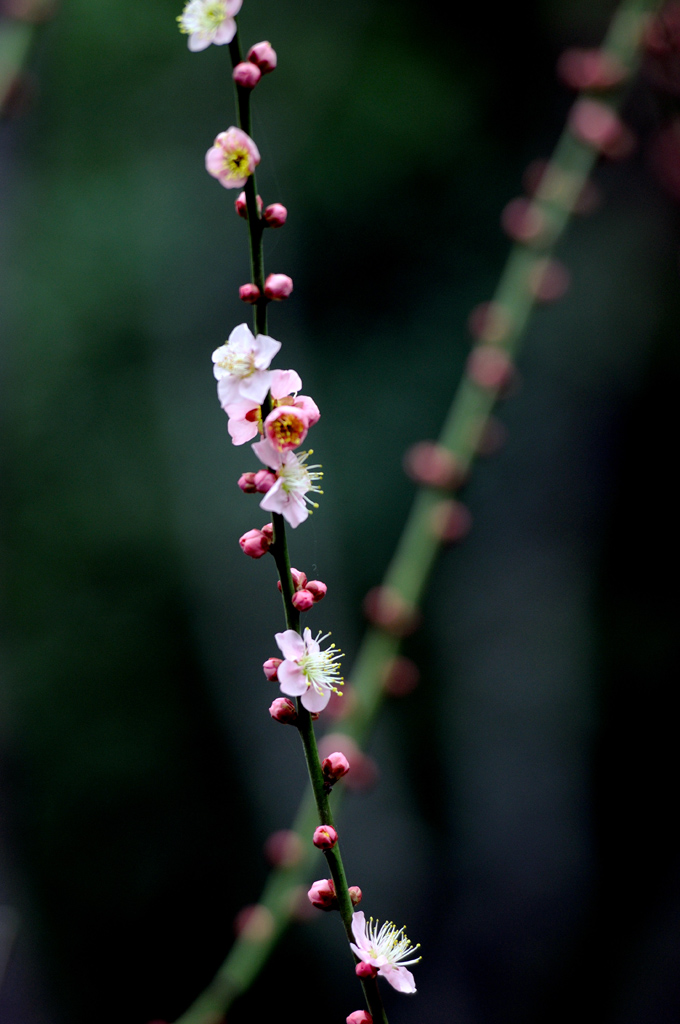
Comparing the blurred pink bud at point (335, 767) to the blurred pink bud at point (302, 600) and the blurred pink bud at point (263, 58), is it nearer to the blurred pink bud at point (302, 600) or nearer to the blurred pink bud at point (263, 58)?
the blurred pink bud at point (302, 600)

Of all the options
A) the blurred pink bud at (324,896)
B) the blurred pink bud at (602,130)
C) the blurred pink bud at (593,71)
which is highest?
the blurred pink bud at (593,71)

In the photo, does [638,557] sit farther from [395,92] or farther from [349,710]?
[349,710]

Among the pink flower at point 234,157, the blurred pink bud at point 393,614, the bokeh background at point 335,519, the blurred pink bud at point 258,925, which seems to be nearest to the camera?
the pink flower at point 234,157

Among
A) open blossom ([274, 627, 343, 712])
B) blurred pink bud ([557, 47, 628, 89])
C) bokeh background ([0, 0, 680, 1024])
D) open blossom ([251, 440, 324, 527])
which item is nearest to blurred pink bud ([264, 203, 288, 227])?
open blossom ([251, 440, 324, 527])

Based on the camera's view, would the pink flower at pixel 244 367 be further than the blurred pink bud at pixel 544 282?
No

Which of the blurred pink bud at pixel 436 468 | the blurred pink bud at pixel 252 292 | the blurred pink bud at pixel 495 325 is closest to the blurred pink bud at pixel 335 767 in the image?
the blurred pink bud at pixel 252 292

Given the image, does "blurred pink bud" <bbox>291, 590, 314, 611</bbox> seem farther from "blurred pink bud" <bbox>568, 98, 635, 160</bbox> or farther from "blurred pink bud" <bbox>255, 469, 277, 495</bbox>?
"blurred pink bud" <bbox>568, 98, 635, 160</bbox>

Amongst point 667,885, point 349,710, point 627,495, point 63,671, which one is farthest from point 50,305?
point 667,885
